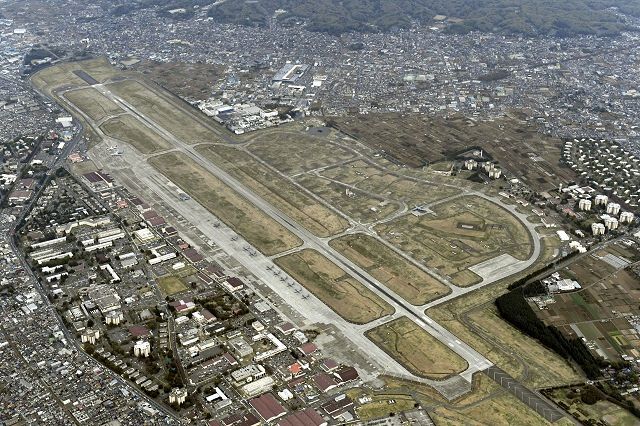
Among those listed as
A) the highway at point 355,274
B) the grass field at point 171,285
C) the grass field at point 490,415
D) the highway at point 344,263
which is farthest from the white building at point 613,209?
the grass field at point 171,285

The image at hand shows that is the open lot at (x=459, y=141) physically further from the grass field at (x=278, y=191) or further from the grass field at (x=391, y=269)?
the grass field at (x=391, y=269)

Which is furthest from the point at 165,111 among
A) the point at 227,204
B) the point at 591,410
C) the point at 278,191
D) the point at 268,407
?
the point at 591,410

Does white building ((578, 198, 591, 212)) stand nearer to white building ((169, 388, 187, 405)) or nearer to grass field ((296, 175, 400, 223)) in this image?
grass field ((296, 175, 400, 223))

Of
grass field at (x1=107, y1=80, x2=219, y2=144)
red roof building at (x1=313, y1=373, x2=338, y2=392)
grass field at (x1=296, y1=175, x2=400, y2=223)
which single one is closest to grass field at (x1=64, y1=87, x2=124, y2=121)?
grass field at (x1=107, y1=80, x2=219, y2=144)

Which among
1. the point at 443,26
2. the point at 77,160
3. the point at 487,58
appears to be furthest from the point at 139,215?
the point at 443,26

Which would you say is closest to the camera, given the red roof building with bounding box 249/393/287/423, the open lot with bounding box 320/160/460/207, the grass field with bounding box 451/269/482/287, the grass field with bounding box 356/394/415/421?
the red roof building with bounding box 249/393/287/423

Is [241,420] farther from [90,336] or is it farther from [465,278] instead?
[465,278]
